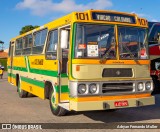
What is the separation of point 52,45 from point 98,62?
208 cm

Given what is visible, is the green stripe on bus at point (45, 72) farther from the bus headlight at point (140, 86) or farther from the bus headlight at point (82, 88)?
the bus headlight at point (140, 86)

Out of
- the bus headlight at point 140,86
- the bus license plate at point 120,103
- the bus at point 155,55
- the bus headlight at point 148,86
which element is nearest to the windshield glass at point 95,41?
the bus headlight at point 140,86

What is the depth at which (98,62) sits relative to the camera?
8.09 m

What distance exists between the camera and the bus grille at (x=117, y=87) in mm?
8152

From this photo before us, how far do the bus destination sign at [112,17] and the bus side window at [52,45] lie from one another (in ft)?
5.26

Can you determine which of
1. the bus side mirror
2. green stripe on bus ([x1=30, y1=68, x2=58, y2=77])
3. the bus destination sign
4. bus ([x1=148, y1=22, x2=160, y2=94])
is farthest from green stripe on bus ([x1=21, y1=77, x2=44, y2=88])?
bus ([x1=148, y1=22, x2=160, y2=94])

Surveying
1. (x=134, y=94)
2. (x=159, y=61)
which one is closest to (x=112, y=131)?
(x=134, y=94)

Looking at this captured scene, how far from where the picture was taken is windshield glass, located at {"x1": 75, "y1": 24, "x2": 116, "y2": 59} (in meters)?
8.01

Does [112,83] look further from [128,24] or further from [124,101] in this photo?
[128,24]

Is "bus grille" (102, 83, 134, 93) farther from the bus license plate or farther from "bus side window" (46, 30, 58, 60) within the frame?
"bus side window" (46, 30, 58, 60)

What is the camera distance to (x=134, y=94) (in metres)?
8.48

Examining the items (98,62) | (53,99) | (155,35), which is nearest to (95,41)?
(98,62)

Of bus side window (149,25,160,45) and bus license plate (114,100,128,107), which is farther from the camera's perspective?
bus side window (149,25,160,45)

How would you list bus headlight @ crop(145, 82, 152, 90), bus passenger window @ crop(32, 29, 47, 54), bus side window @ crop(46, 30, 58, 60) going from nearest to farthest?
bus headlight @ crop(145, 82, 152, 90), bus side window @ crop(46, 30, 58, 60), bus passenger window @ crop(32, 29, 47, 54)
